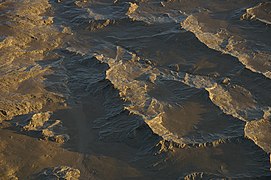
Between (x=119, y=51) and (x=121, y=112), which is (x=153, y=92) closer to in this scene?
(x=121, y=112)

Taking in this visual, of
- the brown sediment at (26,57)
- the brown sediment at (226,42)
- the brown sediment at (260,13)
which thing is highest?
the brown sediment at (260,13)

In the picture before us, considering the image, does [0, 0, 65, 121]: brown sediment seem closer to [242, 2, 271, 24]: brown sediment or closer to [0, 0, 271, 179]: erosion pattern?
[0, 0, 271, 179]: erosion pattern

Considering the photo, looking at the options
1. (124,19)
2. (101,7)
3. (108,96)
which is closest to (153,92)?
(108,96)

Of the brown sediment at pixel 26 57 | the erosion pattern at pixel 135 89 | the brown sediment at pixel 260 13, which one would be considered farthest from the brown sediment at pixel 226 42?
the brown sediment at pixel 26 57

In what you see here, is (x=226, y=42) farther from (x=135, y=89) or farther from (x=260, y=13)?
(x=135, y=89)

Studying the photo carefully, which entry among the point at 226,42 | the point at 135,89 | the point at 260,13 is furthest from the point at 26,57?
the point at 260,13

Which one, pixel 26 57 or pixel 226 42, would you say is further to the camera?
pixel 226 42

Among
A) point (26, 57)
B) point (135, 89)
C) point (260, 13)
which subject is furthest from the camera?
point (260, 13)

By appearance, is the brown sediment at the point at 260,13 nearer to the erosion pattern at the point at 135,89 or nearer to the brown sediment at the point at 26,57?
the erosion pattern at the point at 135,89

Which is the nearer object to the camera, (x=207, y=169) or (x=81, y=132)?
(x=207, y=169)
